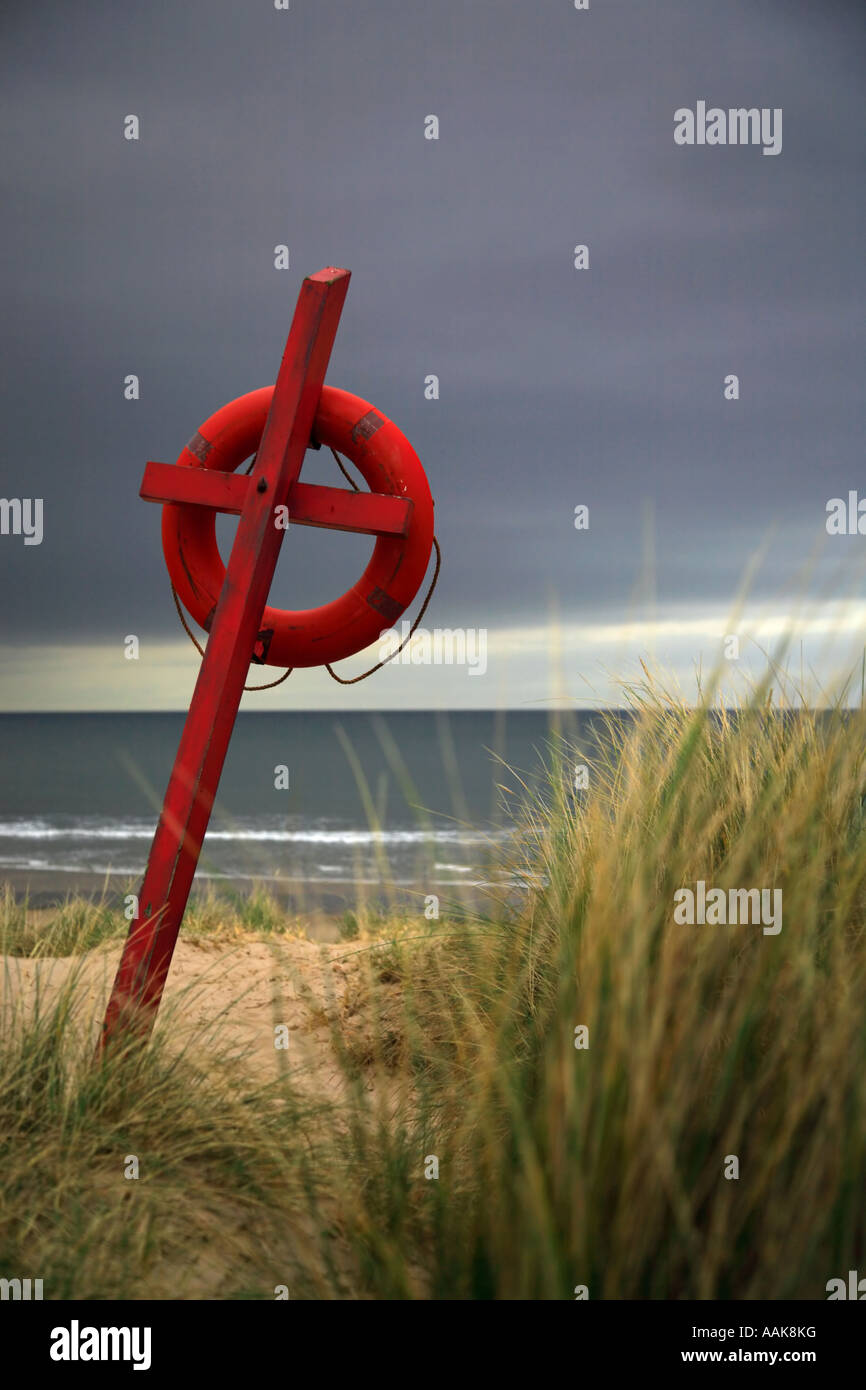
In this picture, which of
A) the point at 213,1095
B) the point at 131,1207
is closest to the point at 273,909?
the point at 213,1095

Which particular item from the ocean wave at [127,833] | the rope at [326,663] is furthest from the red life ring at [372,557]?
the ocean wave at [127,833]

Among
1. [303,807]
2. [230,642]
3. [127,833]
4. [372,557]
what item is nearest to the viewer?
[230,642]

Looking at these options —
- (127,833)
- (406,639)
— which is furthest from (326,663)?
(127,833)

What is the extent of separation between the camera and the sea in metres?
3.09

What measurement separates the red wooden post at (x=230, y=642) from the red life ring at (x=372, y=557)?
0.17m

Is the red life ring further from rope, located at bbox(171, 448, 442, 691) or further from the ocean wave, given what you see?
the ocean wave

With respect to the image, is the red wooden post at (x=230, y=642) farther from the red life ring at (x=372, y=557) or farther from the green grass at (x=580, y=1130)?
the green grass at (x=580, y=1130)

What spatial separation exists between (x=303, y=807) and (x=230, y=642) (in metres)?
19.4

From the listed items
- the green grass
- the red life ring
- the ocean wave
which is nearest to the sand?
the green grass

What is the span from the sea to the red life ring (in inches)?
16.9

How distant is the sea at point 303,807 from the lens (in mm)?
3090

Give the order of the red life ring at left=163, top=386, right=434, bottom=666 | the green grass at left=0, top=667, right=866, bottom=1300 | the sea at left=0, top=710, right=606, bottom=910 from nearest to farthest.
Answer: the green grass at left=0, top=667, right=866, bottom=1300 → the sea at left=0, top=710, right=606, bottom=910 → the red life ring at left=163, top=386, right=434, bottom=666

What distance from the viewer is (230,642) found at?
3266 mm

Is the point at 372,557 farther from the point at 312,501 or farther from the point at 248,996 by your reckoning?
the point at 248,996
